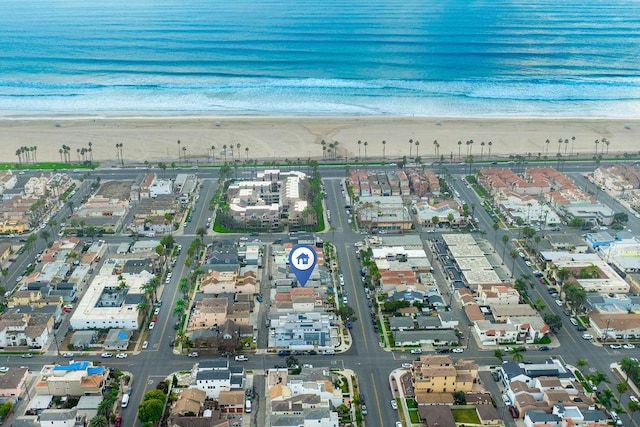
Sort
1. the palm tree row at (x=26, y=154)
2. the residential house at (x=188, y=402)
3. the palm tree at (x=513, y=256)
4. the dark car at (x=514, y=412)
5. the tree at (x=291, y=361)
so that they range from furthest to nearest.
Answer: the palm tree row at (x=26, y=154)
the palm tree at (x=513, y=256)
the tree at (x=291, y=361)
the dark car at (x=514, y=412)
the residential house at (x=188, y=402)

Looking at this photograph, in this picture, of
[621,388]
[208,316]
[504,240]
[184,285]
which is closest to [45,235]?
[184,285]

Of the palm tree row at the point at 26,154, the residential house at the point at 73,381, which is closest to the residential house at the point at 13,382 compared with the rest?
the residential house at the point at 73,381

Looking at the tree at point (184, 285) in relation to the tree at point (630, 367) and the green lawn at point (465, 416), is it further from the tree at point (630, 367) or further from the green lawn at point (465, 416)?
the tree at point (630, 367)

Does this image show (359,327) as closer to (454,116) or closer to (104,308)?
(104,308)

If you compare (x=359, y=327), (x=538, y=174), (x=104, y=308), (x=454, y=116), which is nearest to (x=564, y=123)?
(x=454, y=116)

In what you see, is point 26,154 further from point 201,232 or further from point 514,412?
point 514,412

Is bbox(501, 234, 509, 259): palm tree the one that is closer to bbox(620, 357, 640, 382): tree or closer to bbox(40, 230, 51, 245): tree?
bbox(620, 357, 640, 382): tree
